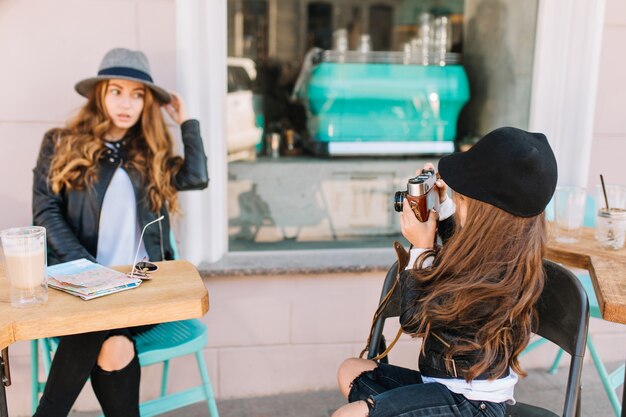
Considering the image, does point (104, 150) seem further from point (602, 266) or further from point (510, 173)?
point (602, 266)

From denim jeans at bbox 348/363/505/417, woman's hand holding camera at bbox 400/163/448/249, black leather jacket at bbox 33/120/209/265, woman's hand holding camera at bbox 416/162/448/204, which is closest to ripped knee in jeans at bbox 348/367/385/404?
denim jeans at bbox 348/363/505/417

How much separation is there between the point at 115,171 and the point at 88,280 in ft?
2.42

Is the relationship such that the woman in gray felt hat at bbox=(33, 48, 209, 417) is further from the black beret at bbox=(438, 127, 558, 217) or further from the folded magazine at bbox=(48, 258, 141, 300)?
the black beret at bbox=(438, 127, 558, 217)

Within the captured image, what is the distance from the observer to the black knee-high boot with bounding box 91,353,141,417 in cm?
184

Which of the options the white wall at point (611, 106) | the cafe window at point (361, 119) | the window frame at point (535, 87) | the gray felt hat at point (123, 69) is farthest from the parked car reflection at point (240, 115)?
the white wall at point (611, 106)

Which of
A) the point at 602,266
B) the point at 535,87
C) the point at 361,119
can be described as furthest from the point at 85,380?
the point at 535,87

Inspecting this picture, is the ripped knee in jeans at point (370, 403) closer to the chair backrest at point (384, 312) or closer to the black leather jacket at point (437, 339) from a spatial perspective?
the black leather jacket at point (437, 339)

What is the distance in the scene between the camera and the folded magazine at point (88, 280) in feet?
4.97

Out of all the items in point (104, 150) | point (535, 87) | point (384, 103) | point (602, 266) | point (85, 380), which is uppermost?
point (535, 87)

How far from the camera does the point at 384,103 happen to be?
337 cm

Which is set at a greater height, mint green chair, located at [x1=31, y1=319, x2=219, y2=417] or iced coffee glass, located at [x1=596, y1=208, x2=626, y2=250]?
iced coffee glass, located at [x1=596, y1=208, x2=626, y2=250]

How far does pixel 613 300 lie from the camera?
1.55 meters

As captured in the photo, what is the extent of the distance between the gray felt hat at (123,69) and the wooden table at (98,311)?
0.83 metres

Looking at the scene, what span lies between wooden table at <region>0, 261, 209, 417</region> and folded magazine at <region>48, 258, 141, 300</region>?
0.06 feet
